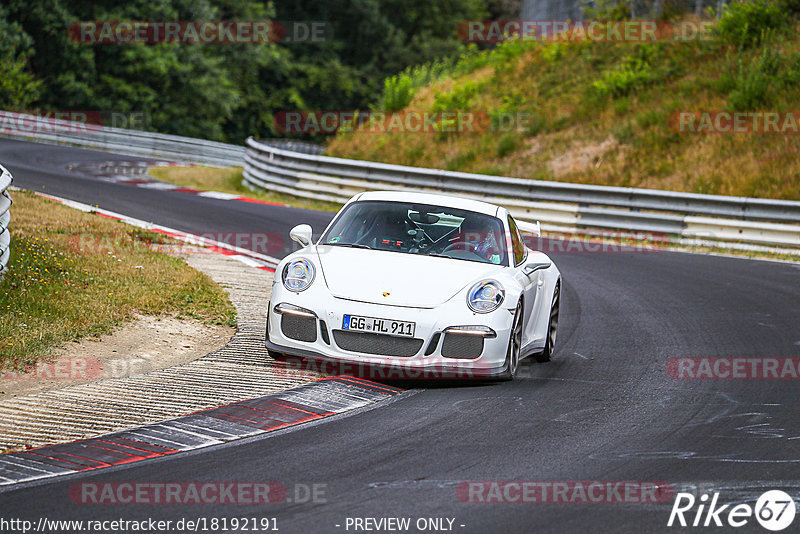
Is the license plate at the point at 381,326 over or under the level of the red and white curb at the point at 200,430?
over

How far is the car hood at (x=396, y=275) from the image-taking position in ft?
24.4

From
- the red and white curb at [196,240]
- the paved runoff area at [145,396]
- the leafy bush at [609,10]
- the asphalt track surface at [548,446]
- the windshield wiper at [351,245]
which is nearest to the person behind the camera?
the asphalt track surface at [548,446]

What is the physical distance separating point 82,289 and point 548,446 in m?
5.44

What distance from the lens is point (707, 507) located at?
5094mm

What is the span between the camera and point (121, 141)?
3541cm

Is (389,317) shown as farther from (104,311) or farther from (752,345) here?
(752,345)

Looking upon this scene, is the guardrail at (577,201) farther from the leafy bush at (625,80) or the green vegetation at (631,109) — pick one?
the leafy bush at (625,80)

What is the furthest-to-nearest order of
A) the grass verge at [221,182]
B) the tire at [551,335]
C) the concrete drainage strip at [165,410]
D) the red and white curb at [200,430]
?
the grass verge at [221,182], the tire at [551,335], the concrete drainage strip at [165,410], the red and white curb at [200,430]

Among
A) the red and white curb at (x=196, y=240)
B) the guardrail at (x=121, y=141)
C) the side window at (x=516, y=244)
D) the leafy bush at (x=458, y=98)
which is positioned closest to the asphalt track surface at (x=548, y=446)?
the side window at (x=516, y=244)

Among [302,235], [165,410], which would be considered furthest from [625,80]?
[165,410]

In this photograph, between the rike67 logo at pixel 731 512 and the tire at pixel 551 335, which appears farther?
the tire at pixel 551 335

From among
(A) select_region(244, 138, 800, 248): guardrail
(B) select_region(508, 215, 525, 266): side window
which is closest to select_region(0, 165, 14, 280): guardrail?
(B) select_region(508, 215, 525, 266): side window

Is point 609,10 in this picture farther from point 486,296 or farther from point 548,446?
point 548,446

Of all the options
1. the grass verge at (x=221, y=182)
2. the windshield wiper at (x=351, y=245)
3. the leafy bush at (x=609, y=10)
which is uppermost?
the leafy bush at (x=609, y=10)
